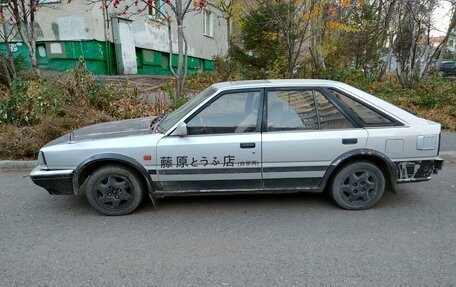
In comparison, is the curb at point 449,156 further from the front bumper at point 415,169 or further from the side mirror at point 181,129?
the side mirror at point 181,129

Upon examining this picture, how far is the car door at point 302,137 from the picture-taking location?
137 inches

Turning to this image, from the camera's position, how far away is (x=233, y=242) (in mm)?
3045

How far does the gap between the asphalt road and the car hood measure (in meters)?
0.84

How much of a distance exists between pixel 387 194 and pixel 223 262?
2566 millimetres

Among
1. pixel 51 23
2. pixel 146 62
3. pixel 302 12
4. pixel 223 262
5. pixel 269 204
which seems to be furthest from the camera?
pixel 146 62

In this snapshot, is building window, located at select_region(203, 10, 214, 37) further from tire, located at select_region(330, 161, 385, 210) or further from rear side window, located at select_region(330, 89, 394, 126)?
tire, located at select_region(330, 161, 385, 210)

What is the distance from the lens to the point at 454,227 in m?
3.28

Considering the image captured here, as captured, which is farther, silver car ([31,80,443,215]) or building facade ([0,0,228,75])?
building facade ([0,0,228,75])

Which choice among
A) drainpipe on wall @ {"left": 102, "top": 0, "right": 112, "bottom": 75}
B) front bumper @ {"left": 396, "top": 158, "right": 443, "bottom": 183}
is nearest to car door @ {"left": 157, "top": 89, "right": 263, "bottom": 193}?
front bumper @ {"left": 396, "top": 158, "right": 443, "bottom": 183}

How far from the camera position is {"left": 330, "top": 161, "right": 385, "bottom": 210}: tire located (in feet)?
11.8

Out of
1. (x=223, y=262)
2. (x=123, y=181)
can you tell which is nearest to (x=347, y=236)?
(x=223, y=262)

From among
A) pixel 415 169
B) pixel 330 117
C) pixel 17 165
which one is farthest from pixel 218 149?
pixel 17 165

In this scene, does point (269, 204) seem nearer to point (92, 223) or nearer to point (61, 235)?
point (92, 223)

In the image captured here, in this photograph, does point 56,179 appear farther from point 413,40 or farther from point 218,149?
point 413,40
